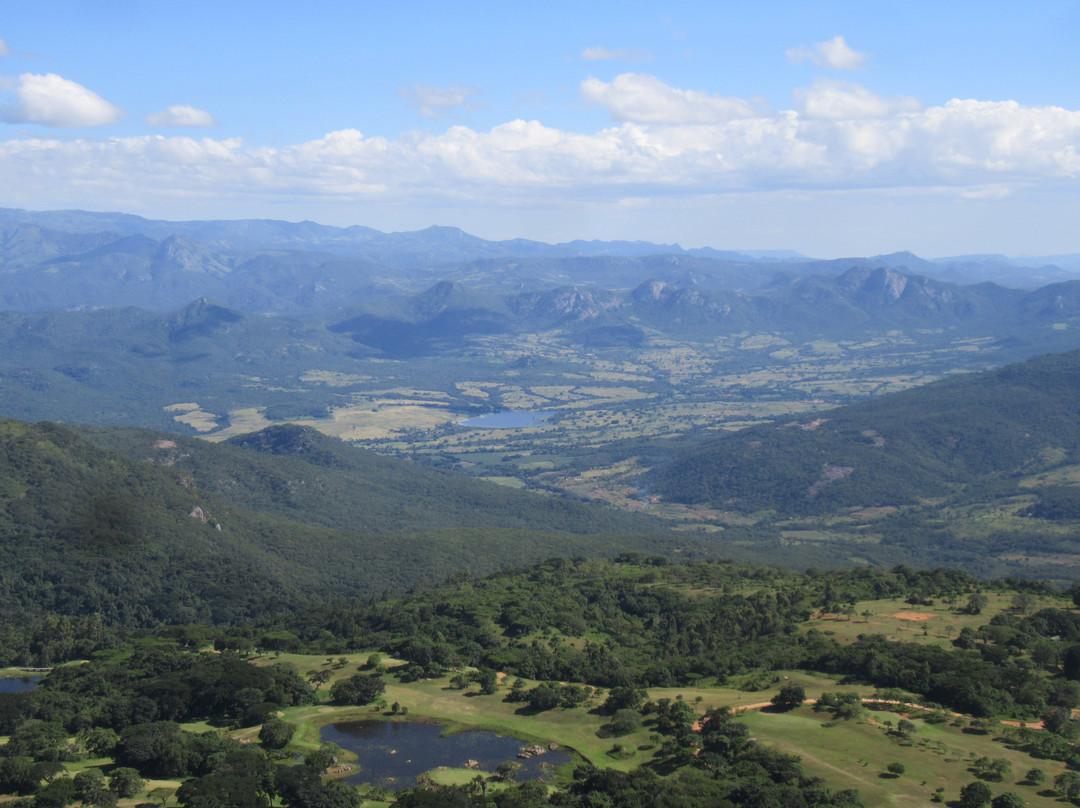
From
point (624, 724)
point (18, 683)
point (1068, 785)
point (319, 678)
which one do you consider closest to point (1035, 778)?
point (1068, 785)

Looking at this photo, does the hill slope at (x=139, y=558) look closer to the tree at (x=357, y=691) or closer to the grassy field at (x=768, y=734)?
the grassy field at (x=768, y=734)

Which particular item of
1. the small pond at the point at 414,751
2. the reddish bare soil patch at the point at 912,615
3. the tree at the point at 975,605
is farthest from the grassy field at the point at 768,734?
the tree at the point at 975,605

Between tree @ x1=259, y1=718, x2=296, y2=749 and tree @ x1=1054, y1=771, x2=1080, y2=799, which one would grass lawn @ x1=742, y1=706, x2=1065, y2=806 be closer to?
tree @ x1=1054, y1=771, x2=1080, y2=799

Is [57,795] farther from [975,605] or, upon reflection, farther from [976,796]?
[975,605]

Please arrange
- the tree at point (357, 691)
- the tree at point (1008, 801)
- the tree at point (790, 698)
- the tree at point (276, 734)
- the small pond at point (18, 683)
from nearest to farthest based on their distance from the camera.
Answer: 1. the tree at point (1008, 801)
2. the tree at point (276, 734)
3. the tree at point (790, 698)
4. the tree at point (357, 691)
5. the small pond at point (18, 683)

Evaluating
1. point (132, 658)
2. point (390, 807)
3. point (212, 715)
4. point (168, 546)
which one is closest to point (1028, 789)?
point (390, 807)

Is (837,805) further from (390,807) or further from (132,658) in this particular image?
(132,658)
